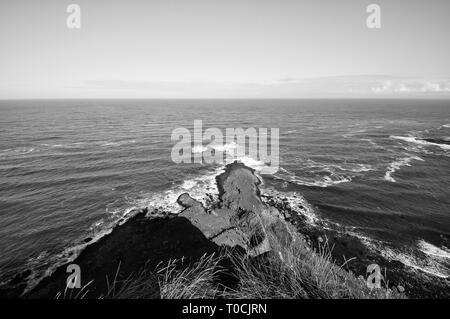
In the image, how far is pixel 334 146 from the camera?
4916cm

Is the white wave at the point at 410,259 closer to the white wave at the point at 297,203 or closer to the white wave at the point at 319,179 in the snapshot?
the white wave at the point at 297,203

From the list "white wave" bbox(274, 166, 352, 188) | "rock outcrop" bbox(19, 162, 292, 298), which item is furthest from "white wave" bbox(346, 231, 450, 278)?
"white wave" bbox(274, 166, 352, 188)

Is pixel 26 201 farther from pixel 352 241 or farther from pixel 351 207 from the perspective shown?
pixel 351 207

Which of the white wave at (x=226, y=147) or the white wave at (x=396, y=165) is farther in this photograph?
the white wave at (x=226, y=147)

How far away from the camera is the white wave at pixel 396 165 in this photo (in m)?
32.1

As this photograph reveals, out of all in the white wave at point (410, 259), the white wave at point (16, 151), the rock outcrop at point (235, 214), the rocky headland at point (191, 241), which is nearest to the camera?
the rocky headland at point (191, 241)

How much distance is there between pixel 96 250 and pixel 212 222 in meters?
9.85

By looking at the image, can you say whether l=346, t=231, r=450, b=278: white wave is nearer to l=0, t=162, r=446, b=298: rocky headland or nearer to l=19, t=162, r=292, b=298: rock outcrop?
l=0, t=162, r=446, b=298: rocky headland

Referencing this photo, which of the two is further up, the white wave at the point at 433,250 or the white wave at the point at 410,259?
the white wave at the point at 433,250

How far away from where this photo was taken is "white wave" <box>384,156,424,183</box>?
32072 millimetres

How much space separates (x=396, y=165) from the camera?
120 feet

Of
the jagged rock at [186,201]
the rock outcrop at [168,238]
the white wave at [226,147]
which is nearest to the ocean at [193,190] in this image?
the jagged rock at [186,201]

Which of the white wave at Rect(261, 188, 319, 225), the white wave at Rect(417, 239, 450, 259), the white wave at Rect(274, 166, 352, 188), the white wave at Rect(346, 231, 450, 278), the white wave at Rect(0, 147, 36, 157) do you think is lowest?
the white wave at Rect(346, 231, 450, 278)
